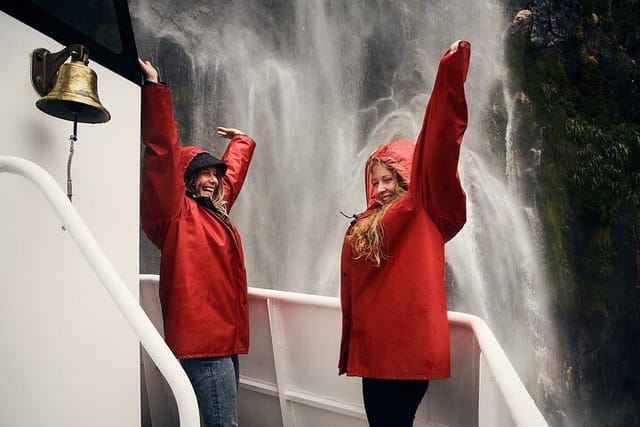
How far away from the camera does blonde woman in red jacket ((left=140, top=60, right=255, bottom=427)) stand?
220 cm

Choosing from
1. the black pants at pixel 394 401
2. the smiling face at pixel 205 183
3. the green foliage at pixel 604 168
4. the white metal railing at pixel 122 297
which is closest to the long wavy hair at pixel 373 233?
the black pants at pixel 394 401

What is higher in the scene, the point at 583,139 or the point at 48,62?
the point at 583,139

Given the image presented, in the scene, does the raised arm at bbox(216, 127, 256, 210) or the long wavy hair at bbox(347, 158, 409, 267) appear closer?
the long wavy hair at bbox(347, 158, 409, 267)

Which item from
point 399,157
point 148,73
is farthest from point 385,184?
point 148,73

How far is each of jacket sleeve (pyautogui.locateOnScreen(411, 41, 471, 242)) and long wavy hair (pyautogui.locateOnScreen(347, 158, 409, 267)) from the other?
0.65ft

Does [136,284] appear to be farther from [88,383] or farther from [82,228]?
[82,228]

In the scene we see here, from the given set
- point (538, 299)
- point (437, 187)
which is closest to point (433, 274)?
point (437, 187)

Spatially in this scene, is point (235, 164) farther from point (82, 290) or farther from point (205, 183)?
point (82, 290)

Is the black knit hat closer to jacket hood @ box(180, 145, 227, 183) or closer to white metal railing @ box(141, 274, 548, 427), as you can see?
jacket hood @ box(180, 145, 227, 183)

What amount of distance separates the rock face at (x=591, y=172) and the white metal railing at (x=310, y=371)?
8.90 metres

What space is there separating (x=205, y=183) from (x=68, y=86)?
3.82 feet

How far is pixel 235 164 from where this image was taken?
10.5 feet

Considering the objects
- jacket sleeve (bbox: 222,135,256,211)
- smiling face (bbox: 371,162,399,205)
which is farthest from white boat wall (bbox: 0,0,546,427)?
jacket sleeve (bbox: 222,135,256,211)

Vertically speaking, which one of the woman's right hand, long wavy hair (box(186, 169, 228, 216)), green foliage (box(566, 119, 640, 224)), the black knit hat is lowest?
long wavy hair (box(186, 169, 228, 216))
